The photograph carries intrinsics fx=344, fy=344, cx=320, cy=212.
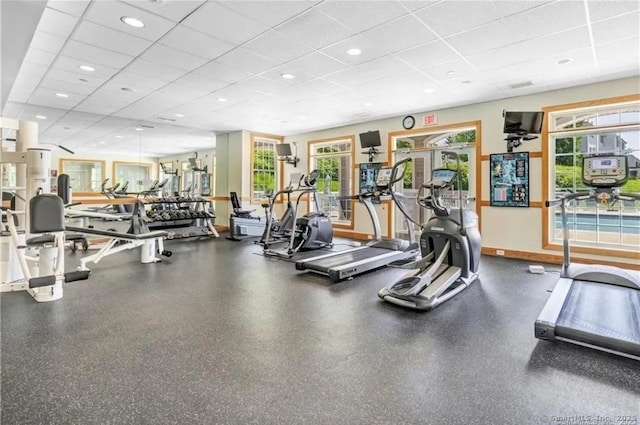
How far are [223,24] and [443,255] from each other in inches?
140

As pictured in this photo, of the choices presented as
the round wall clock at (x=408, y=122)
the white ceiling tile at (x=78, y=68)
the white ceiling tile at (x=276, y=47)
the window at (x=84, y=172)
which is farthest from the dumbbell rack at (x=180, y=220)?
the window at (x=84, y=172)

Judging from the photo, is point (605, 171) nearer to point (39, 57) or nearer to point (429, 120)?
point (429, 120)

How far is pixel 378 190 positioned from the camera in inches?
220

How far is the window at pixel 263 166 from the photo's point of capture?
391 inches

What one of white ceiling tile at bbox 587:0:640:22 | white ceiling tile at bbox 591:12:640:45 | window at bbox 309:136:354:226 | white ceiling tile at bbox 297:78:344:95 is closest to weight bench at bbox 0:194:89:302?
white ceiling tile at bbox 297:78:344:95

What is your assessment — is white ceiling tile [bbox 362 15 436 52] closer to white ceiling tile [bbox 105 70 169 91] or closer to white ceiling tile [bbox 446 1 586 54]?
white ceiling tile [bbox 446 1 586 54]

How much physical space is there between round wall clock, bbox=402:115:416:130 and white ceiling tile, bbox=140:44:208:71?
4.62 meters

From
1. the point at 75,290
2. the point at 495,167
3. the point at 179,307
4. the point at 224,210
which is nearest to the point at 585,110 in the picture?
the point at 495,167

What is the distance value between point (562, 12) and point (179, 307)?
4825 millimetres

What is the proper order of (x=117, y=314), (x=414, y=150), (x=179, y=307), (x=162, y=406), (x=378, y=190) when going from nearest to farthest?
(x=162, y=406) < (x=117, y=314) < (x=179, y=307) < (x=378, y=190) < (x=414, y=150)

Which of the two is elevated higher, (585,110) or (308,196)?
(585,110)

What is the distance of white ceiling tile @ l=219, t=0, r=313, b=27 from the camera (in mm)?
3270

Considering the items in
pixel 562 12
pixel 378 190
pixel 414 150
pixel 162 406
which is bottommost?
pixel 162 406

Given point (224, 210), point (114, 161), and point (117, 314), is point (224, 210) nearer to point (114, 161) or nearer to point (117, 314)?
point (117, 314)
